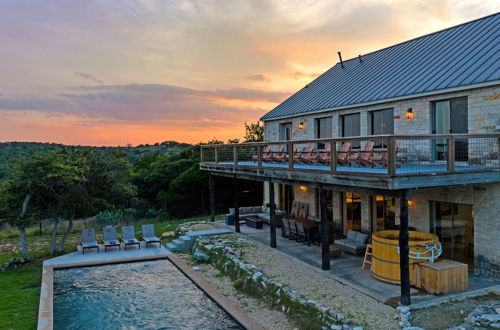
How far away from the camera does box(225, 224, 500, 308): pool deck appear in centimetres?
923

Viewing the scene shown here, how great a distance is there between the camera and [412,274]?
10.0m

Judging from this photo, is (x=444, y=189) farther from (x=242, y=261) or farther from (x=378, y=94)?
(x=242, y=261)

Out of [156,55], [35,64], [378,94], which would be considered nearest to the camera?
[378,94]

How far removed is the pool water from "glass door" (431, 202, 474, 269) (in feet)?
23.4

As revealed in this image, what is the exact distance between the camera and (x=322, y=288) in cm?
1009

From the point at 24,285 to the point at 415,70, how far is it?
15219 millimetres

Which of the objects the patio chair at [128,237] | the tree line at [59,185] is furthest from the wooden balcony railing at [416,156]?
the tree line at [59,185]

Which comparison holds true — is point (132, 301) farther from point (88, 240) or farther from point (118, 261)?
point (88, 240)

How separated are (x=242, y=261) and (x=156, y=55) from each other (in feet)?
46.4

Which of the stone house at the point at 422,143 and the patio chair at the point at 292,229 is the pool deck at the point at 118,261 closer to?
the patio chair at the point at 292,229

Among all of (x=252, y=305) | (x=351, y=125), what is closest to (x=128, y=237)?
(x=252, y=305)

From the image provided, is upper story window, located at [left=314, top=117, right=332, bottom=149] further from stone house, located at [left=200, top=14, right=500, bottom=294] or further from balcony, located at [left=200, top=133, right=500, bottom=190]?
balcony, located at [left=200, top=133, right=500, bottom=190]

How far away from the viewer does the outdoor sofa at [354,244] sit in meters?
13.1

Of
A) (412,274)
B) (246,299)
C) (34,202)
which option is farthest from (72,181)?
(412,274)
